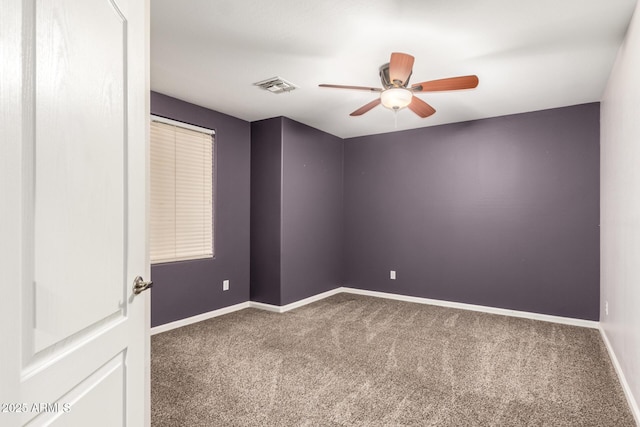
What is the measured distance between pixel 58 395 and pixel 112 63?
904 mm

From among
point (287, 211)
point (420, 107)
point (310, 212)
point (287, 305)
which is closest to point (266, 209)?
point (287, 211)

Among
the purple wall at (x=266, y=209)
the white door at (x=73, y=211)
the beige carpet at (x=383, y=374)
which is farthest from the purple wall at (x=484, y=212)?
the white door at (x=73, y=211)

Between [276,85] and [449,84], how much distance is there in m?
1.56

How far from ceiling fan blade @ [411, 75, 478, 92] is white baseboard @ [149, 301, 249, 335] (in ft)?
10.5

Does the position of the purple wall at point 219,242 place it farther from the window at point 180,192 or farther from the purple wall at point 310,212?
the purple wall at point 310,212

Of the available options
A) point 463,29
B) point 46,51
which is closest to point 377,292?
point 463,29

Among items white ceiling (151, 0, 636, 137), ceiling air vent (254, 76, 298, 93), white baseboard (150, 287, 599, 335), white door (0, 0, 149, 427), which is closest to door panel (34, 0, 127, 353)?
white door (0, 0, 149, 427)

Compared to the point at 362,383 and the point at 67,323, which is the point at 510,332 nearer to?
the point at 362,383

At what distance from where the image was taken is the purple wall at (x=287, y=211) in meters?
4.43

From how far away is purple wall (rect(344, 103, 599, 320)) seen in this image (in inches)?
155

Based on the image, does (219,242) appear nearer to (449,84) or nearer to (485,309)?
(449,84)

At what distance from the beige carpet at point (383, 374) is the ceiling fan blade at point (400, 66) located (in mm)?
2159

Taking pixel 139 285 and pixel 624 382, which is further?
pixel 624 382

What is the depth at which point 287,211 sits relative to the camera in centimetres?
449
